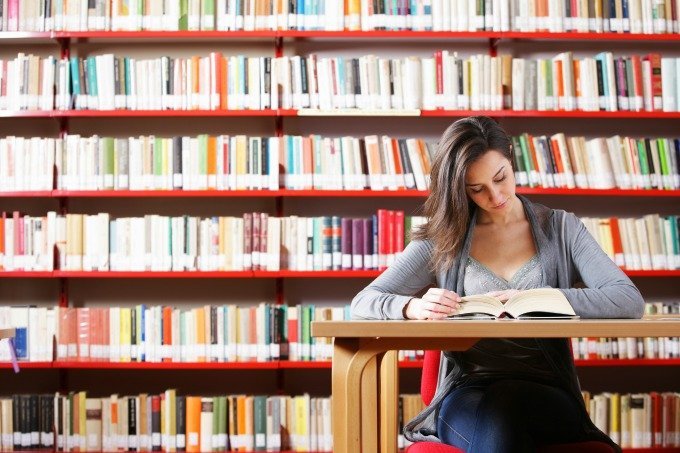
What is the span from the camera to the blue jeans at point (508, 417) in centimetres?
158

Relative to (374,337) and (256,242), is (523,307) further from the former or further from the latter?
(256,242)

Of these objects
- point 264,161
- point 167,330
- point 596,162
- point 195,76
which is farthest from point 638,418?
point 195,76

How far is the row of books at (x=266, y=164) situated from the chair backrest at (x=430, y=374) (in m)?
1.71

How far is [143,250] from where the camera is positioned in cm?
367

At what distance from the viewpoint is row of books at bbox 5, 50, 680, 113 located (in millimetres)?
3699

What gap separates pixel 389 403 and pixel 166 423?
1.87 m

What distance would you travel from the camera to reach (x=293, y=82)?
3.72 metres

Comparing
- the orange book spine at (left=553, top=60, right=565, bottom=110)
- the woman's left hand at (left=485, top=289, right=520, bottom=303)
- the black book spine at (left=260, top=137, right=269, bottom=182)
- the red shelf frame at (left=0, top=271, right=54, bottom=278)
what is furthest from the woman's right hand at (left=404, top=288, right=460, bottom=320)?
the red shelf frame at (left=0, top=271, right=54, bottom=278)

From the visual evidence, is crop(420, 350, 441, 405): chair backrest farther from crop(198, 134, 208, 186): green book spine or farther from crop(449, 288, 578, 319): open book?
crop(198, 134, 208, 186): green book spine

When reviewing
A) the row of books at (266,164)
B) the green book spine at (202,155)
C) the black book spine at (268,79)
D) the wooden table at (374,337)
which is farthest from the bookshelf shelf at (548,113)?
the wooden table at (374,337)

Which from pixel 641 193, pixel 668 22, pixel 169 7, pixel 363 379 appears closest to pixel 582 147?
pixel 641 193

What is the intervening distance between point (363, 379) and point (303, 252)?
211cm

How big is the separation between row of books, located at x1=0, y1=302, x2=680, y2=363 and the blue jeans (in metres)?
1.84

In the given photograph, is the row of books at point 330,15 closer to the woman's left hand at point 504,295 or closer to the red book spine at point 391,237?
the red book spine at point 391,237
